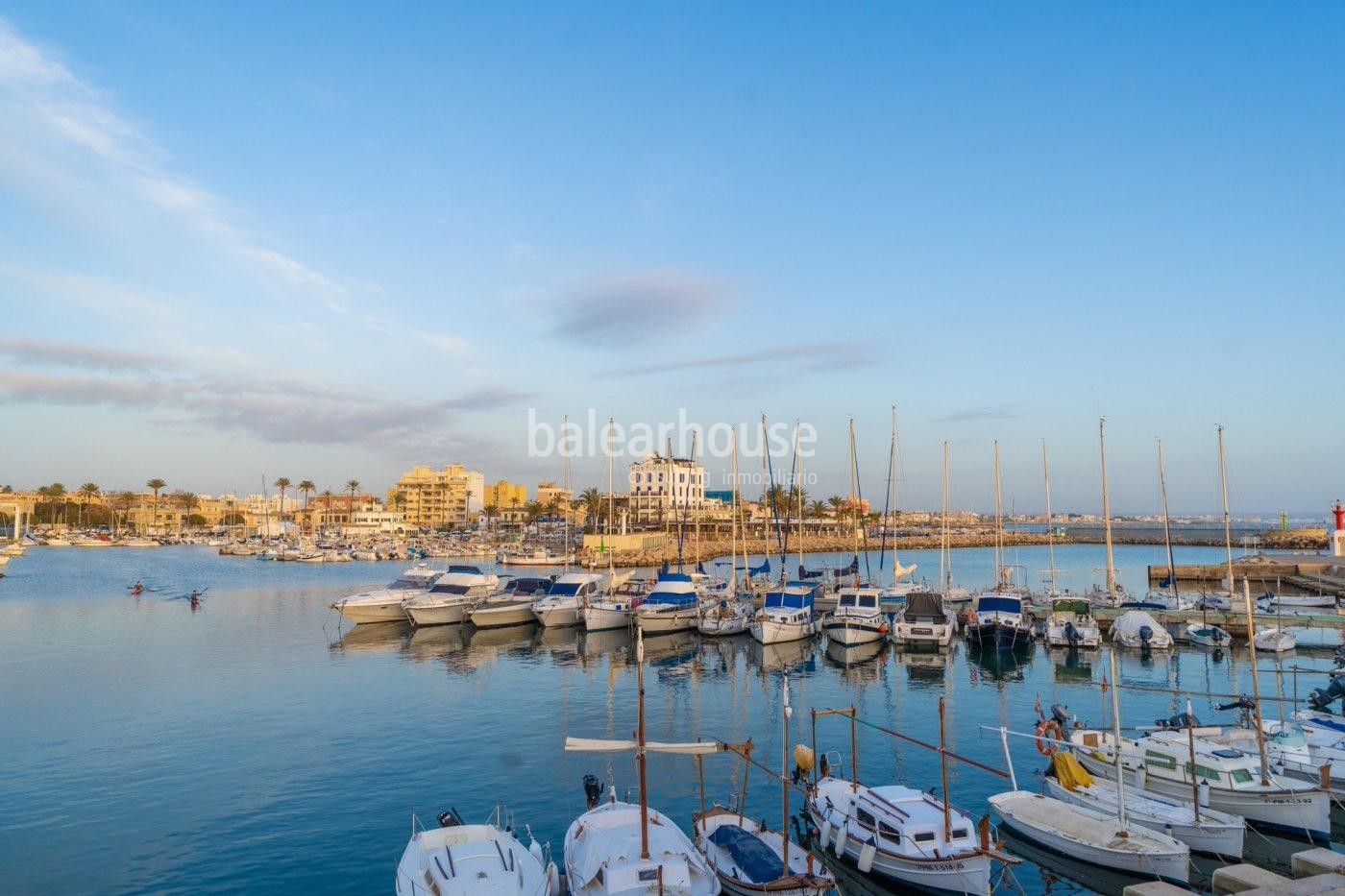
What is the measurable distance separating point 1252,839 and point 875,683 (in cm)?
2119

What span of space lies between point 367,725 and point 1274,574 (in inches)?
3883

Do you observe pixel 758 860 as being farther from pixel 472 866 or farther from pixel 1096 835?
pixel 1096 835

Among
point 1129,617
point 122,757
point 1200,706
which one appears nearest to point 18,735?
point 122,757

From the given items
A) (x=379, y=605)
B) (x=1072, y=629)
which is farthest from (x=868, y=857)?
(x=379, y=605)

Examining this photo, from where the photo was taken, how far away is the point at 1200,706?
3766cm

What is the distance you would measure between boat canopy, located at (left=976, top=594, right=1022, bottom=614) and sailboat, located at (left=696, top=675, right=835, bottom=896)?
3810 centimetres

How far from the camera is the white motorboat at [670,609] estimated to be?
57.4 meters

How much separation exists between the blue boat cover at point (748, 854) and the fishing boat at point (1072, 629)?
40.2 meters

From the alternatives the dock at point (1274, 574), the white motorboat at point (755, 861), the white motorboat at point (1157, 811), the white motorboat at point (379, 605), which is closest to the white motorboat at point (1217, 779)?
the white motorboat at point (1157, 811)

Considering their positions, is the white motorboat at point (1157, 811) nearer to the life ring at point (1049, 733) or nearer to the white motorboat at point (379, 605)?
the life ring at point (1049, 733)

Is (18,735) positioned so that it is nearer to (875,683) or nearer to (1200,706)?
(875,683)

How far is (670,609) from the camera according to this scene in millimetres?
57594

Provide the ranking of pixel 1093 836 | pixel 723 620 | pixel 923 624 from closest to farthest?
1. pixel 1093 836
2. pixel 923 624
3. pixel 723 620

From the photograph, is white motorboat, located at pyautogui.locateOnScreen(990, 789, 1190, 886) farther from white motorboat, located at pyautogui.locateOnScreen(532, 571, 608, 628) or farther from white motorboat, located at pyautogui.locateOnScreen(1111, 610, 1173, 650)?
white motorboat, located at pyautogui.locateOnScreen(532, 571, 608, 628)
